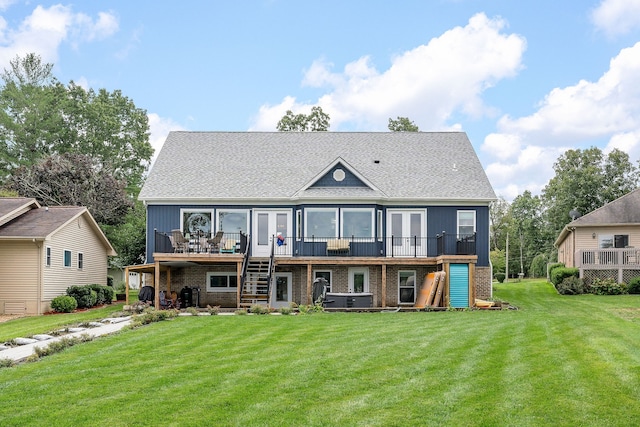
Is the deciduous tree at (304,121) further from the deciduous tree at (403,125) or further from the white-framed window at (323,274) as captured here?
the white-framed window at (323,274)

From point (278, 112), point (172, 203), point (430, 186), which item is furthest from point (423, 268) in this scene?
point (278, 112)

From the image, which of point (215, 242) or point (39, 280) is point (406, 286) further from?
point (39, 280)

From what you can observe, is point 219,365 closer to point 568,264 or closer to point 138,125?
point 568,264

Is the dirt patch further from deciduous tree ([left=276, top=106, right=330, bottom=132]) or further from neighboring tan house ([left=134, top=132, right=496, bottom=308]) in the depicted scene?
deciduous tree ([left=276, top=106, right=330, bottom=132])

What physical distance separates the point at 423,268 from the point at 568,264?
40.9ft

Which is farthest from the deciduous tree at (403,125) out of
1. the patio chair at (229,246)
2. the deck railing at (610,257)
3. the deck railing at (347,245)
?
the patio chair at (229,246)

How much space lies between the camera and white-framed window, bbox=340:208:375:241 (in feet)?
89.8

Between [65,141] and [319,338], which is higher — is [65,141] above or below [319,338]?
above

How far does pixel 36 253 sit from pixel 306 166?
11072mm

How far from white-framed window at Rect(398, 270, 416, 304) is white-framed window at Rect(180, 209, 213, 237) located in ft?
25.0

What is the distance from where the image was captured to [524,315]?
2045cm

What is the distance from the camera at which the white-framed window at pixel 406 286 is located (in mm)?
27625

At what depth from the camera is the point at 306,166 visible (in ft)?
99.2

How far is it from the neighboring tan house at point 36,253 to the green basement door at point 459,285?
14.3 meters
